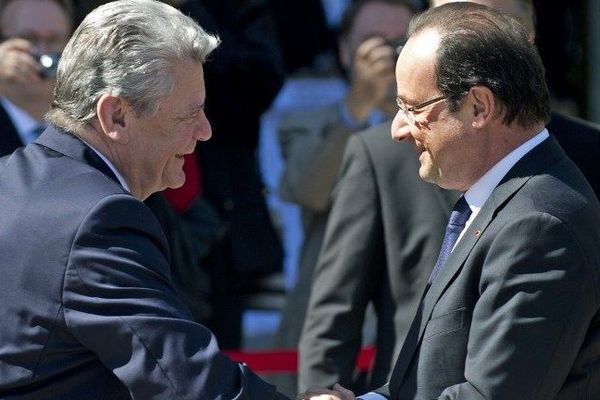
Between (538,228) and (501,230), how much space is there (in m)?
0.10

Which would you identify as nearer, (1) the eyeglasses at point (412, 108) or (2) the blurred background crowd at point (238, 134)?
(1) the eyeglasses at point (412, 108)

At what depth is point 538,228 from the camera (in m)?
2.90

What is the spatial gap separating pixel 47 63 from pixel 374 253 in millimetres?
1656

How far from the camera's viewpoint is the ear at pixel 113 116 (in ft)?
10.1

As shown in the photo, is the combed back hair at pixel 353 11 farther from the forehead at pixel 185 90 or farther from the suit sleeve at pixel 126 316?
the suit sleeve at pixel 126 316

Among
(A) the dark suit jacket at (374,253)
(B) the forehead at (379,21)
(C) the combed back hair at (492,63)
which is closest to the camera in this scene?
(C) the combed back hair at (492,63)

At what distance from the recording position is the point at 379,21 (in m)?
5.47

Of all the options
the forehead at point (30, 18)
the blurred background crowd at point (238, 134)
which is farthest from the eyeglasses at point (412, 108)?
the forehead at point (30, 18)

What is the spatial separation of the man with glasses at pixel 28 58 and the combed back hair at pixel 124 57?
168cm

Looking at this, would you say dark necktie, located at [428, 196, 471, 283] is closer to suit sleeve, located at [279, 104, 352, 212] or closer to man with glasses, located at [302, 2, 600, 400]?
man with glasses, located at [302, 2, 600, 400]

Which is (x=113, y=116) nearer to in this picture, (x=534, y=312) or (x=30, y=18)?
(x=534, y=312)

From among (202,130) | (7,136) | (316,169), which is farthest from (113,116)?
(316,169)

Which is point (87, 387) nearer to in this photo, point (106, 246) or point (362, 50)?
point (106, 246)

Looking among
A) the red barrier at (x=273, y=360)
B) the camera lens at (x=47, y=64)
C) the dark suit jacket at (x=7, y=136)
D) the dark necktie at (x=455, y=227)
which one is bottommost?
the red barrier at (x=273, y=360)
